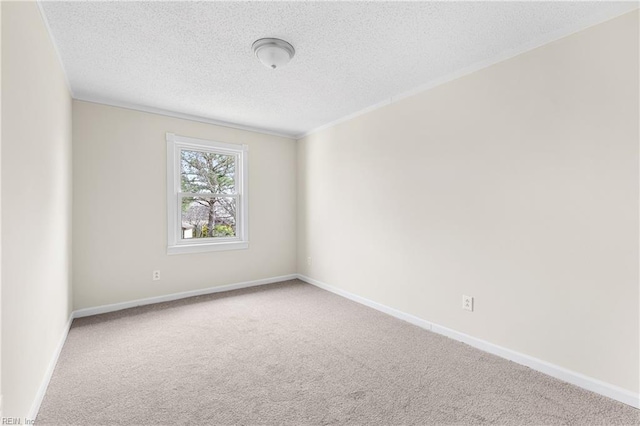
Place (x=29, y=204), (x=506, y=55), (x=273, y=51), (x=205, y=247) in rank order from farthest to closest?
(x=205, y=247)
(x=506, y=55)
(x=273, y=51)
(x=29, y=204)

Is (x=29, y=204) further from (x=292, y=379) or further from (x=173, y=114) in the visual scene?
(x=173, y=114)

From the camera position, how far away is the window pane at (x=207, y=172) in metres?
4.02

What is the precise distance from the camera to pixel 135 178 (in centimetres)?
357

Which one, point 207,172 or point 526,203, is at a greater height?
point 207,172

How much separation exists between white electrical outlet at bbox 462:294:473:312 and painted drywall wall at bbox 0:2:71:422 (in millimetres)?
2946

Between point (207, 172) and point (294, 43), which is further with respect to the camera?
point (207, 172)

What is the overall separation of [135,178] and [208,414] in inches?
113

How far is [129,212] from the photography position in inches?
139

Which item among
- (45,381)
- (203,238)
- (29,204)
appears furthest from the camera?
(203,238)

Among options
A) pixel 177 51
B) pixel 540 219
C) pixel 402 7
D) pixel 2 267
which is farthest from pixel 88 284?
pixel 540 219

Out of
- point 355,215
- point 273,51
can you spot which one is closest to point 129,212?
point 273,51

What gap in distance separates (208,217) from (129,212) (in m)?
0.97

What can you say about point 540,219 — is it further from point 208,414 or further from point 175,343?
point 175,343

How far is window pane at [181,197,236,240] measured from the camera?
13.3ft
